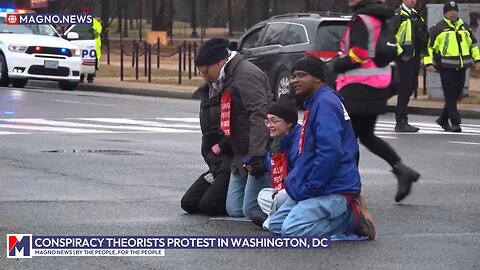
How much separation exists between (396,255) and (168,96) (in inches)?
768

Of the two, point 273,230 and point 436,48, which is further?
point 436,48

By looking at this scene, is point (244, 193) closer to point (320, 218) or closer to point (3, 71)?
point (320, 218)

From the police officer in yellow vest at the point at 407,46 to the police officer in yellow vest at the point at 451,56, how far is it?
9.7 inches

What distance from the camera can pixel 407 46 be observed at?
1709 cm

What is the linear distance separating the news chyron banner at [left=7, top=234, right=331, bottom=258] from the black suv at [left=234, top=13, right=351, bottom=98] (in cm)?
1275

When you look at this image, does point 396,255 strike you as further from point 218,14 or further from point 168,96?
point 218,14

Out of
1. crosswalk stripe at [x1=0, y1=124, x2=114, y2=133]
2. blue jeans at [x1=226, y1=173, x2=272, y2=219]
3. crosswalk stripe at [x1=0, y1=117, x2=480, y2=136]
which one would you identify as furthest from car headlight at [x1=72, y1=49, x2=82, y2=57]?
blue jeans at [x1=226, y1=173, x2=272, y2=219]

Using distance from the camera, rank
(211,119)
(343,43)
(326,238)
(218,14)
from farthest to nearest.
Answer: (218,14), (343,43), (211,119), (326,238)

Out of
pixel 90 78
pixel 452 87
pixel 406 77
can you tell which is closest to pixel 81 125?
pixel 406 77

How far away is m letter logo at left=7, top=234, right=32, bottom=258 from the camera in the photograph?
8.00m

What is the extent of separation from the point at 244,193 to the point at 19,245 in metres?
2.08

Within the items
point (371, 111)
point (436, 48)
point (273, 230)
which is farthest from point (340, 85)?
point (436, 48)

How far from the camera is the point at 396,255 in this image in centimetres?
820

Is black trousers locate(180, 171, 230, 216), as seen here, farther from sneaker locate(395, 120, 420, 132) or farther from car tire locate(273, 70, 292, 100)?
car tire locate(273, 70, 292, 100)
